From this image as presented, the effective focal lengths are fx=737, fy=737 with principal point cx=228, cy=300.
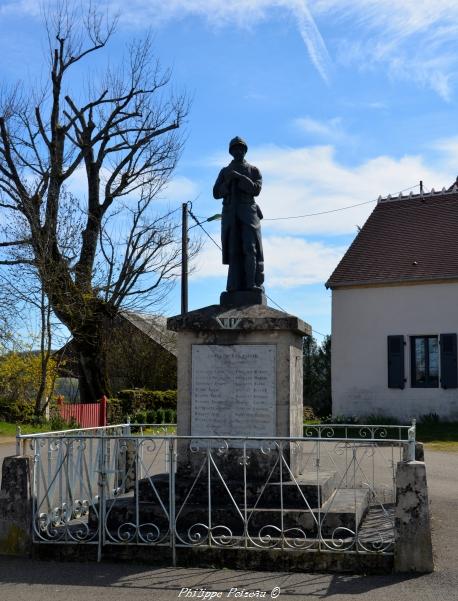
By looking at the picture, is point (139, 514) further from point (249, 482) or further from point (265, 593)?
point (265, 593)

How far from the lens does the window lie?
23.8 meters

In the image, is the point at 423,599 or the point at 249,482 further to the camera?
the point at 249,482

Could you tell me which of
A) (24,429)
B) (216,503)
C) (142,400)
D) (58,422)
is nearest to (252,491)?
(216,503)

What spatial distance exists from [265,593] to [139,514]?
70.4 inches

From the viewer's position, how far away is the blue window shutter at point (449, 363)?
23.2 m

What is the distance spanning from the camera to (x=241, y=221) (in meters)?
8.52

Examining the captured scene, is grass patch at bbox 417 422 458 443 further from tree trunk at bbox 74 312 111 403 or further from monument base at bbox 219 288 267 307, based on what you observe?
monument base at bbox 219 288 267 307

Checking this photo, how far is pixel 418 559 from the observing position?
19.5ft

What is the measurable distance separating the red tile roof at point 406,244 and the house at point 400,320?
0.11 feet

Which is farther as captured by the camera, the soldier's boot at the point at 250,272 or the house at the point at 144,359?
the house at the point at 144,359

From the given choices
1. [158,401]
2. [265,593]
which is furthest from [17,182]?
[265,593]

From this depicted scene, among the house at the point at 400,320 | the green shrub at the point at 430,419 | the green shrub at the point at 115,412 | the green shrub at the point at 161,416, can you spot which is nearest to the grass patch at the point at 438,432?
the green shrub at the point at 430,419

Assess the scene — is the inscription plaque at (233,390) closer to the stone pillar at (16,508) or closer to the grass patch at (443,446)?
the stone pillar at (16,508)

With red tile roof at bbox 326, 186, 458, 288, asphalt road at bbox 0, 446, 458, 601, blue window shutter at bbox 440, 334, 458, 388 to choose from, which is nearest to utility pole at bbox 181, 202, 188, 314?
red tile roof at bbox 326, 186, 458, 288
